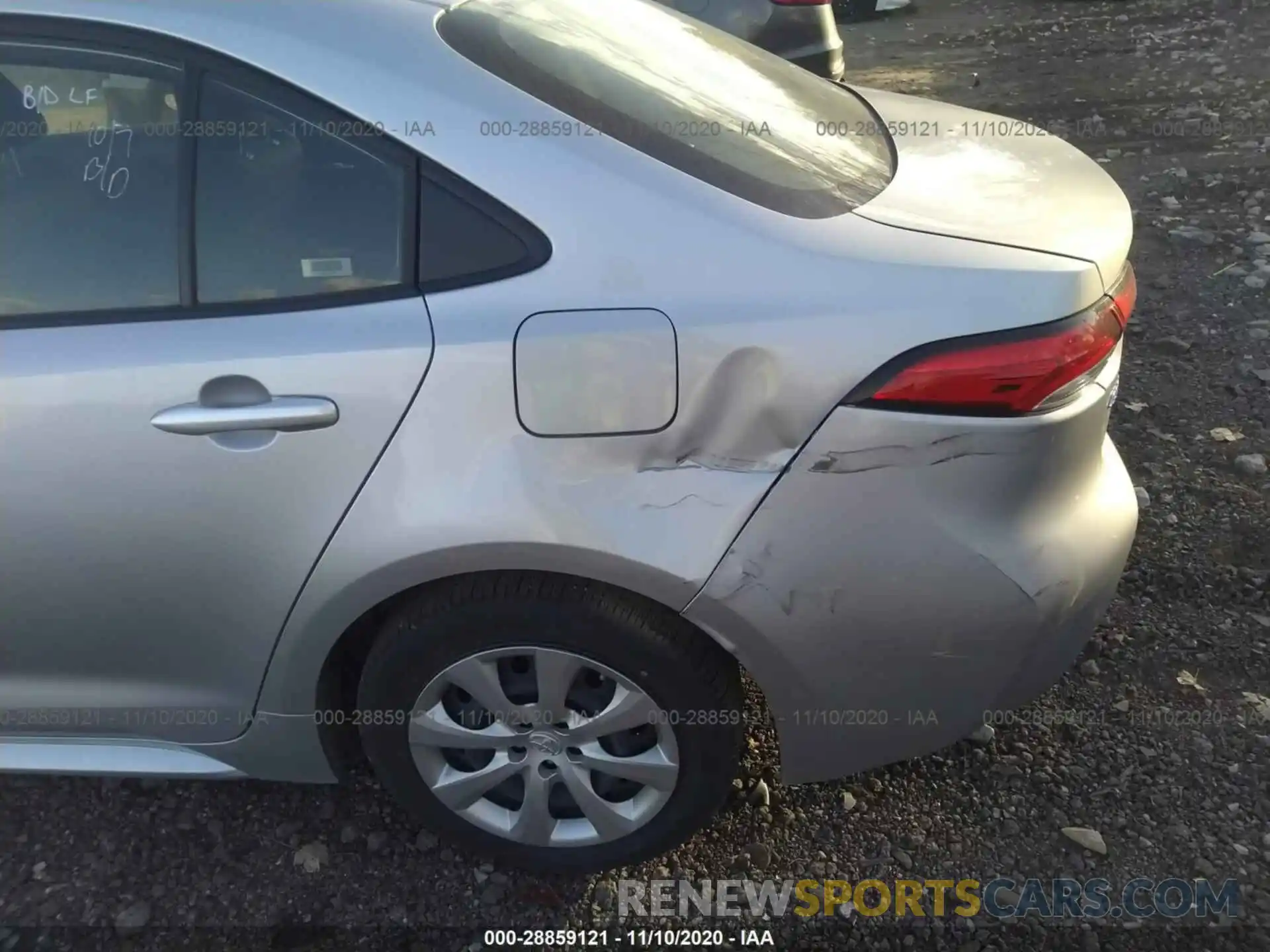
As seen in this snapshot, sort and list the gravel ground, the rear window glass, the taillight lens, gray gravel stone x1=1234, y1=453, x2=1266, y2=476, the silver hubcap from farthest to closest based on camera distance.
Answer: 1. gray gravel stone x1=1234, y1=453, x2=1266, y2=476
2. the gravel ground
3. the silver hubcap
4. the rear window glass
5. the taillight lens

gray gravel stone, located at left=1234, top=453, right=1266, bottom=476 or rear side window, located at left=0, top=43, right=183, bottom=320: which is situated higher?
rear side window, located at left=0, top=43, right=183, bottom=320

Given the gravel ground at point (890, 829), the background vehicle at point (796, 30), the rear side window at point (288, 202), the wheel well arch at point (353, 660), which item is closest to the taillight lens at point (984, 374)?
the wheel well arch at point (353, 660)

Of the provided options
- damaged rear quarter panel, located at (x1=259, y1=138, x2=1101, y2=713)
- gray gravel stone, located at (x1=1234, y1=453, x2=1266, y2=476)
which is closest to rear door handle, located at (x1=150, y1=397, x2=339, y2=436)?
damaged rear quarter panel, located at (x1=259, y1=138, x2=1101, y2=713)

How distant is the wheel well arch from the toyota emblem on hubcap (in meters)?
0.36

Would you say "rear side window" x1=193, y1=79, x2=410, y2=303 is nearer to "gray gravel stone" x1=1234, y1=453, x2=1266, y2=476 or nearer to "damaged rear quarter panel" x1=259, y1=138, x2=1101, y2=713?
"damaged rear quarter panel" x1=259, y1=138, x2=1101, y2=713

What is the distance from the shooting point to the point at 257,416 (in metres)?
1.61

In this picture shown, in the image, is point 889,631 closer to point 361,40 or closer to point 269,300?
point 269,300

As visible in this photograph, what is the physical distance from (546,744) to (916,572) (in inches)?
30.3

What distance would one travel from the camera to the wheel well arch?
5.55ft

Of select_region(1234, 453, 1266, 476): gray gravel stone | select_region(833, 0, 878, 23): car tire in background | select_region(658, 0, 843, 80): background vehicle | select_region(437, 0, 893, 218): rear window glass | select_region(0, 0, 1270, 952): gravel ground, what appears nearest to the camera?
select_region(437, 0, 893, 218): rear window glass

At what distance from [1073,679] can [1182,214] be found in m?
3.47

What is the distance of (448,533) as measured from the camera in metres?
1.62

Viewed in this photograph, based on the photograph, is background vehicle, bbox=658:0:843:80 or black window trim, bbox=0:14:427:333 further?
background vehicle, bbox=658:0:843:80

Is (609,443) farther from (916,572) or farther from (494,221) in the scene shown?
(916,572)
